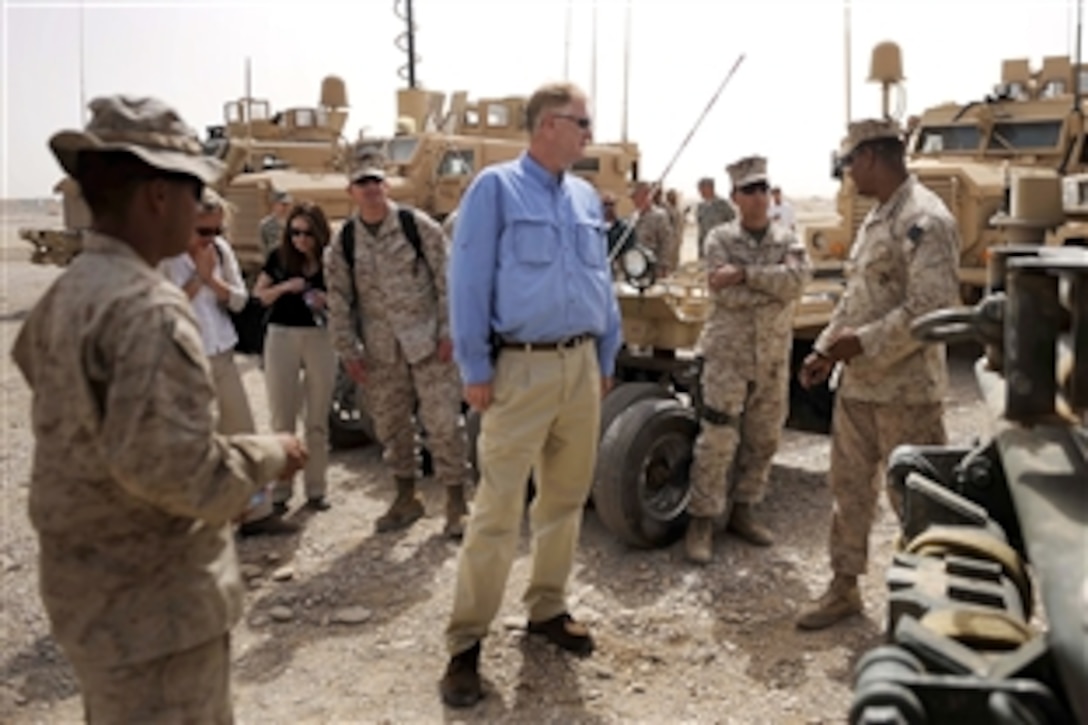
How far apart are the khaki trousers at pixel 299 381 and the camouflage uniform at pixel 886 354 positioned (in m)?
2.83

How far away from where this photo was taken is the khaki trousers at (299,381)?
5.65 m

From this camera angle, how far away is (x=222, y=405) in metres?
4.98

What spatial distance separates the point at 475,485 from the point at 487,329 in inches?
99.0

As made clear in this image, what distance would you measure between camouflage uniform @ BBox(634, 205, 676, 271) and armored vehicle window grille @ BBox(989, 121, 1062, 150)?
3.60 metres

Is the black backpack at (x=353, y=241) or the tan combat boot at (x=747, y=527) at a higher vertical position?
the black backpack at (x=353, y=241)

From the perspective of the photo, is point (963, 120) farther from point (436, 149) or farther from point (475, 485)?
point (475, 485)

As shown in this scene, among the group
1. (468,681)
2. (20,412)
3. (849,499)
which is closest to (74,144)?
(468,681)

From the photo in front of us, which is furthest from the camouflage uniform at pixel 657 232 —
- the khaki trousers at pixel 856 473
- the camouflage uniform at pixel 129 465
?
the camouflage uniform at pixel 129 465

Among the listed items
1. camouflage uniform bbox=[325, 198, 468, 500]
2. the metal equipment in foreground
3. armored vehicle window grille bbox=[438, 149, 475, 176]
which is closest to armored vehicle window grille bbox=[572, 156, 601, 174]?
armored vehicle window grille bbox=[438, 149, 475, 176]

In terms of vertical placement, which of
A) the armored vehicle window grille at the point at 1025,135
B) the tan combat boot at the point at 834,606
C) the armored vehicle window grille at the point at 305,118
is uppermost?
the armored vehicle window grille at the point at 305,118

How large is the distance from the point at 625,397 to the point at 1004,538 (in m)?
3.24

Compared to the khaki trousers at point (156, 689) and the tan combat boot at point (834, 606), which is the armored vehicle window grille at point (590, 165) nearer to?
the tan combat boot at point (834, 606)

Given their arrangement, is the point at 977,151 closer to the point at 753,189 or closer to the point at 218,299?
the point at 753,189

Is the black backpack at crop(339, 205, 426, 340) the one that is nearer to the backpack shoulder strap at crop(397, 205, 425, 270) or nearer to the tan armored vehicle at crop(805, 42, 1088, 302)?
the backpack shoulder strap at crop(397, 205, 425, 270)
